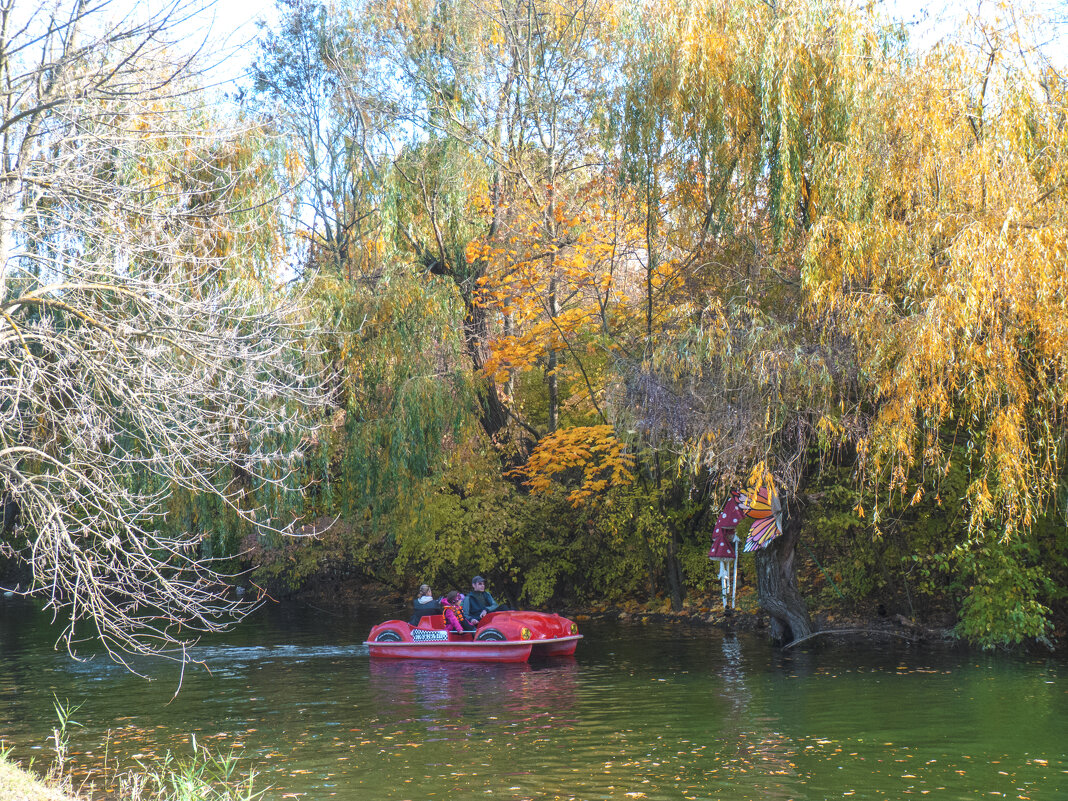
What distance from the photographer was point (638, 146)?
16281 millimetres

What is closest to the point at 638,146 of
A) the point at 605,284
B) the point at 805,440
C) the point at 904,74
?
the point at 605,284

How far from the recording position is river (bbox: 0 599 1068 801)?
25.8ft

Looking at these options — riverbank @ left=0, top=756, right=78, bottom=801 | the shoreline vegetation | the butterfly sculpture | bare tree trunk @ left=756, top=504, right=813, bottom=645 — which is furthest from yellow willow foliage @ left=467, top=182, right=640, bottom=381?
riverbank @ left=0, top=756, right=78, bottom=801

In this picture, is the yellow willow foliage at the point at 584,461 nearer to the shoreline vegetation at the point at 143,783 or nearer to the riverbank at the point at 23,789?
the shoreline vegetation at the point at 143,783

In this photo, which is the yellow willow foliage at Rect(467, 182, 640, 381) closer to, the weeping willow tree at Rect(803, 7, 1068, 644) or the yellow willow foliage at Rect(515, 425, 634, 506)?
the yellow willow foliage at Rect(515, 425, 634, 506)

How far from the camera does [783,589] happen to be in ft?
50.6

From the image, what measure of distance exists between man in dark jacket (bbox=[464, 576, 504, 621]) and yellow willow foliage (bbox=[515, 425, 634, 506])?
4.11 m

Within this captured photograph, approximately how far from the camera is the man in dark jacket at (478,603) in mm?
16047

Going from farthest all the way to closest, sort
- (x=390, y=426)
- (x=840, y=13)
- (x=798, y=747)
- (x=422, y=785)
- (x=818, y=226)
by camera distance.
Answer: (x=390, y=426)
(x=840, y=13)
(x=818, y=226)
(x=798, y=747)
(x=422, y=785)

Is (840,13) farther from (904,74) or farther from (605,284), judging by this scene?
(605,284)

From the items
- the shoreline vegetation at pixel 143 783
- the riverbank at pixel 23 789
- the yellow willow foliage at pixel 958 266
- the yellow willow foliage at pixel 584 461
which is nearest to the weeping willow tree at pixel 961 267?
the yellow willow foliage at pixel 958 266

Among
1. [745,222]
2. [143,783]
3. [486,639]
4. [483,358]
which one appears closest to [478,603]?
[486,639]

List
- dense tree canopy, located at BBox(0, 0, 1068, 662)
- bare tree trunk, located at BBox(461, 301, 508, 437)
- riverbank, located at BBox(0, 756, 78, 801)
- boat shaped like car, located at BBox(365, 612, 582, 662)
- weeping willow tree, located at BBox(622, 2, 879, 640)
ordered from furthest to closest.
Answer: bare tree trunk, located at BBox(461, 301, 508, 437), boat shaped like car, located at BBox(365, 612, 582, 662), weeping willow tree, located at BBox(622, 2, 879, 640), dense tree canopy, located at BBox(0, 0, 1068, 662), riverbank, located at BBox(0, 756, 78, 801)

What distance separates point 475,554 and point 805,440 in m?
9.87
